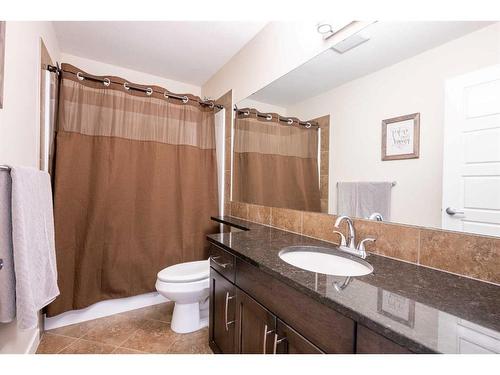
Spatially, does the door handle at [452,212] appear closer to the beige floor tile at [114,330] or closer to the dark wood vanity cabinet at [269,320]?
the dark wood vanity cabinet at [269,320]

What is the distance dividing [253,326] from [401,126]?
1093 millimetres

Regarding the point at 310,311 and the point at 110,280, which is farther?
the point at 110,280

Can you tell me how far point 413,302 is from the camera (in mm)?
630

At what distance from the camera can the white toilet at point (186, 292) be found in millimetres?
1596

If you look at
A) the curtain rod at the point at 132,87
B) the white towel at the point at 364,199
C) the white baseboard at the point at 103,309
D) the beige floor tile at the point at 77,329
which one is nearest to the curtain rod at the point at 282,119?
the curtain rod at the point at 132,87

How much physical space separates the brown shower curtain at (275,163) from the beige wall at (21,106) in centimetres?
140

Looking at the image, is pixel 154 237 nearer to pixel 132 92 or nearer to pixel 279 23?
pixel 132 92

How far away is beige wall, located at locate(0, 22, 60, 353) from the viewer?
104 centimetres

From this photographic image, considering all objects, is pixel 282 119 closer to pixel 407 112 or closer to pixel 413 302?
pixel 407 112

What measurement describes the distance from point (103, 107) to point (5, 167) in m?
1.14

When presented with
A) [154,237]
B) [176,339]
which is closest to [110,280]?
[154,237]

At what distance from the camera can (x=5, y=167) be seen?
0.88 meters

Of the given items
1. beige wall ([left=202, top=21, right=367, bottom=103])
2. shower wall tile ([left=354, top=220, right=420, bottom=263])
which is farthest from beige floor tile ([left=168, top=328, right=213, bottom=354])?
beige wall ([left=202, top=21, right=367, bottom=103])

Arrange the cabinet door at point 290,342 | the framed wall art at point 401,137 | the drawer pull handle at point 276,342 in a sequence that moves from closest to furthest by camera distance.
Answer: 1. the cabinet door at point 290,342
2. the drawer pull handle at point 276,342
3. the framed wall art at point 401,137
